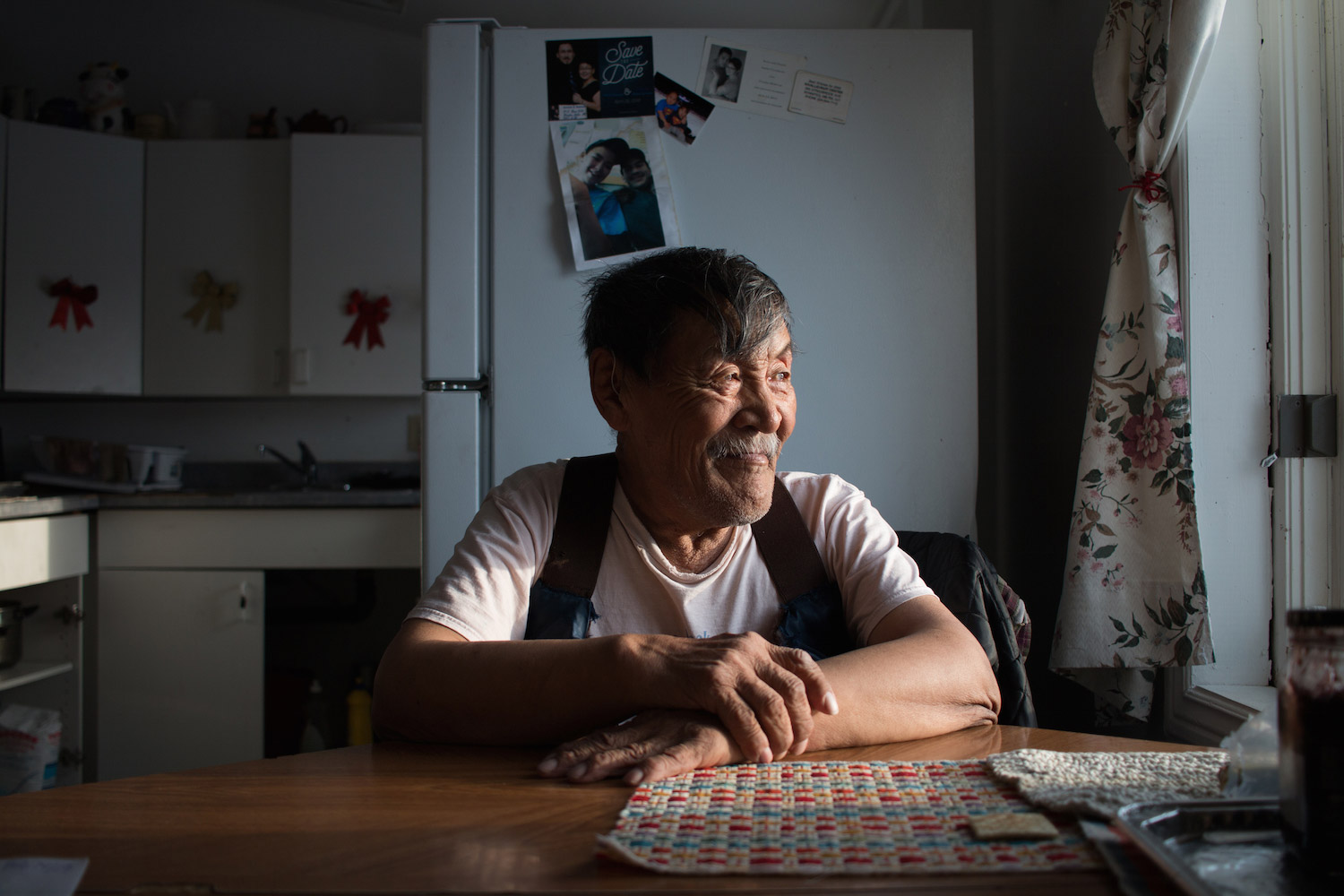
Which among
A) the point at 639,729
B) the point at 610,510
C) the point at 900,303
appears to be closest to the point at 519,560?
the point at 610,510

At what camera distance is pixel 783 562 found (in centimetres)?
123

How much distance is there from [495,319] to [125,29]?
3.09 metres

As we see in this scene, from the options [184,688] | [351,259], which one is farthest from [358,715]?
[351,259]

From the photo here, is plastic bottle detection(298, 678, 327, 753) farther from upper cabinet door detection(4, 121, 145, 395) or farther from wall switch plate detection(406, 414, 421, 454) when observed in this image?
upper cabinet door detection(4, 121, 145, 395)

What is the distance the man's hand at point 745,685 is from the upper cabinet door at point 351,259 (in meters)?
2.54

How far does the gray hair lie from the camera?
1.20m

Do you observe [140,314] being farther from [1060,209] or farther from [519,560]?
[1060,209]

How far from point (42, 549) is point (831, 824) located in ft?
8.68

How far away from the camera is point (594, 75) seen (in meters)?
1.60

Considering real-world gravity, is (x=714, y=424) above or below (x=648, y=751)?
above

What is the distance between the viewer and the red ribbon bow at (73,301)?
310 centimetres

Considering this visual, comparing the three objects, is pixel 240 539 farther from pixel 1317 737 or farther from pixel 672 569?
pixel 1317 737

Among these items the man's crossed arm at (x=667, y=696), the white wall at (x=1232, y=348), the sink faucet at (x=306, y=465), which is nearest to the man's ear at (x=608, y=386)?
the man's crossed arm at (x=667, y=696)

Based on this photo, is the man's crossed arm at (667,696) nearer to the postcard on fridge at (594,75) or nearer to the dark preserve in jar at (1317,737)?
the dark preserve in jar at (1317,737)
